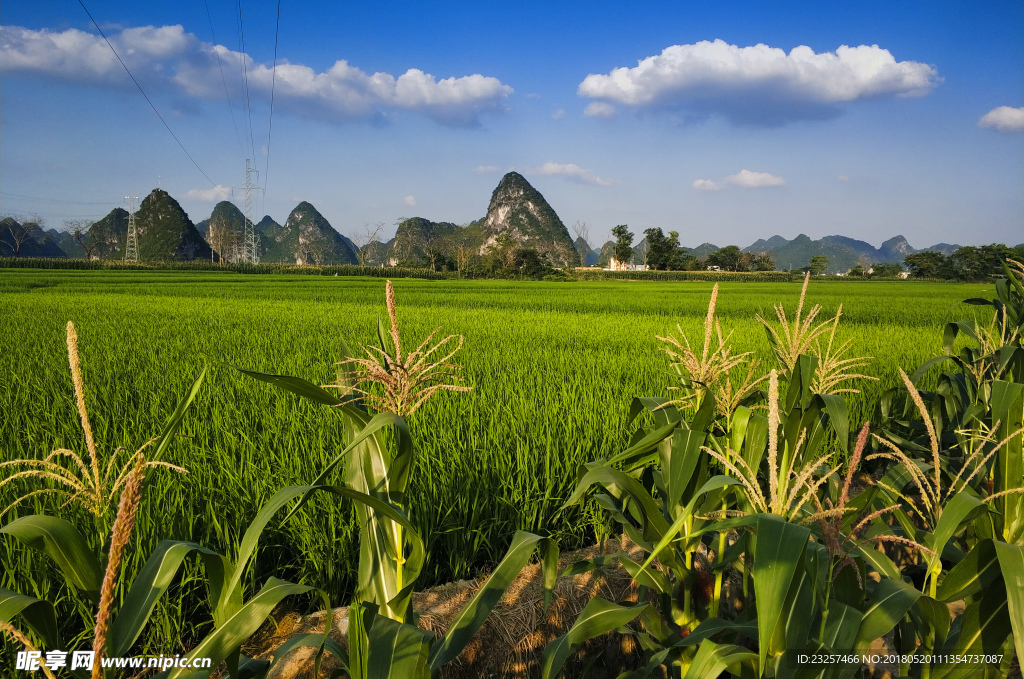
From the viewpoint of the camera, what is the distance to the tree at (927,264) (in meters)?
61.8

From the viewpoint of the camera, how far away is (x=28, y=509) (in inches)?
91.6

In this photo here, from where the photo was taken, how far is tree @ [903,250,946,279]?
61750 mm

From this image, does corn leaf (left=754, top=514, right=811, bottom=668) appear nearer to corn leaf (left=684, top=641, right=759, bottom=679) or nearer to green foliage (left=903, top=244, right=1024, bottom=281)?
corn leaf (left=684, top=641, right=759, bottom=679)

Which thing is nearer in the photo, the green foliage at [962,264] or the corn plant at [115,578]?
the corn plant at [115,578]

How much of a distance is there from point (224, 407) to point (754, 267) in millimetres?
94618

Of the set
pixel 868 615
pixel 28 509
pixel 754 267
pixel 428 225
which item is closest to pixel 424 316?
pixel 28 509

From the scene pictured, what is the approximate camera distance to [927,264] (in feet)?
210

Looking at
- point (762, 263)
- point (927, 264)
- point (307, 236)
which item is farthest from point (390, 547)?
point (307, 236)

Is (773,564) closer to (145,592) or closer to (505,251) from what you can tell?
(145,592)

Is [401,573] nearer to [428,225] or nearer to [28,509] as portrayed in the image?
[28,509]

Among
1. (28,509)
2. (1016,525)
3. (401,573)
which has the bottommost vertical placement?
(28,509)

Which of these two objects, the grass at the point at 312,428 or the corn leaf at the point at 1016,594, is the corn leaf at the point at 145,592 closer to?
the grass at the point at 312,428

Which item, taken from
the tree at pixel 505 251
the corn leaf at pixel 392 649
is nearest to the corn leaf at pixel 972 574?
the corn leaf at pixel 392 649

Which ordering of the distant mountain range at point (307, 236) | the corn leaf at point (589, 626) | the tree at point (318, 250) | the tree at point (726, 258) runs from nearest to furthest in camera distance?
the corn leaf at point (589, 626) → the tree at point (726, 258) → the distant mountain range at point (307, 236) → the tree at point (318, 250)
